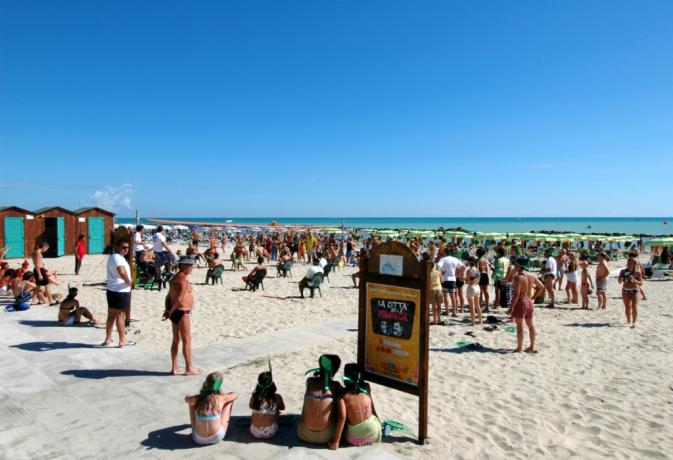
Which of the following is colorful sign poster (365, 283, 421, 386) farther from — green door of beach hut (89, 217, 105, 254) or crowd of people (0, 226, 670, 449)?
green door of beach hut (89, 217, 105, 254)

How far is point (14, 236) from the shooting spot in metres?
17.0

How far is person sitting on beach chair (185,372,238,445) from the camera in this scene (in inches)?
126

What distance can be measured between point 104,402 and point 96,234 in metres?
17.7

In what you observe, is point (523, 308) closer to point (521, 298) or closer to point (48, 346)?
point (521, 298)

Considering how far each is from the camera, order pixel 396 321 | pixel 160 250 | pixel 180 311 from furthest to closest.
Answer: pixel 160 250 < pixel 180 311 < pixel 396 321

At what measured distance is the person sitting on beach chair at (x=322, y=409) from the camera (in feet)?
10.6

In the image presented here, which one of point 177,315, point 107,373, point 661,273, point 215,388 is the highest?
point 177,315

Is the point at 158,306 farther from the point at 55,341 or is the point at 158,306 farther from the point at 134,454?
the point at 134,454

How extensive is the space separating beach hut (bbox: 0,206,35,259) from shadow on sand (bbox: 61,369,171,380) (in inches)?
600

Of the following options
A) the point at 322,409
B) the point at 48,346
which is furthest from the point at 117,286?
the point at 322,409

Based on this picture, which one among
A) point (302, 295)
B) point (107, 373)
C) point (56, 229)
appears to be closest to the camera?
point (107, 373)

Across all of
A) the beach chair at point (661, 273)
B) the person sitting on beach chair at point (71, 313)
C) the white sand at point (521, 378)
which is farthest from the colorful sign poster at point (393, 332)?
the beach chair at point (661, 273)

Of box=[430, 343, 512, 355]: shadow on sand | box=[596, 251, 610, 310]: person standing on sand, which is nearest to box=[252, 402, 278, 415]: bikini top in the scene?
box=[430, 343, 512, 355]: shadow on sand

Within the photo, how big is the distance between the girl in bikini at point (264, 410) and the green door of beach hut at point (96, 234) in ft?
62.1
